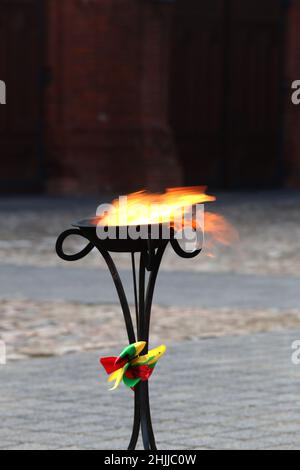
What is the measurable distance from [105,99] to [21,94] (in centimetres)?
150

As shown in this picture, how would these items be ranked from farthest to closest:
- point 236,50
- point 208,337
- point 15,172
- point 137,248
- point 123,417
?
point 236,50
point 15,172
point 208,337
point 123,417
point 137,248

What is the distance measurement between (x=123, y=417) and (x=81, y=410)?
24 centimetres

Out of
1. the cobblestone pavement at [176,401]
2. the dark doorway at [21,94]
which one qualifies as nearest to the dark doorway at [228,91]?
the dark doorway at [21,94]

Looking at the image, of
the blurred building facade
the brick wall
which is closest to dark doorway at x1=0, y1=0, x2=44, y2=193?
the blurred building facade

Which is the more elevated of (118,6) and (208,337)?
(118,6)

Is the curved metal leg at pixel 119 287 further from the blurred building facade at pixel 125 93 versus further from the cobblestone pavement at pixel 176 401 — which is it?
the blurred building facade at pixel 125 93

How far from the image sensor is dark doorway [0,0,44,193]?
23.5 m

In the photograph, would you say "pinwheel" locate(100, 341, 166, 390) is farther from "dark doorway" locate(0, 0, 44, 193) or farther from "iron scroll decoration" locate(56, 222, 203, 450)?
"dark doorway" locate(0, 0, 44, 193)

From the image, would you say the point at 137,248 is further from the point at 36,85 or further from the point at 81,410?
the point at 36,85

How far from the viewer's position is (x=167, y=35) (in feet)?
82.7

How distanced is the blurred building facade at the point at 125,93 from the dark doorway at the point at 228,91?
0.08ft

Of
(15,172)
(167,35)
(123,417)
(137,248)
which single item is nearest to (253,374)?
(123,417)

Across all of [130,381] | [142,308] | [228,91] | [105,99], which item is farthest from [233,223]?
[130,381]

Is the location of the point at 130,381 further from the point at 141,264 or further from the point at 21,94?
the point at 21,94
